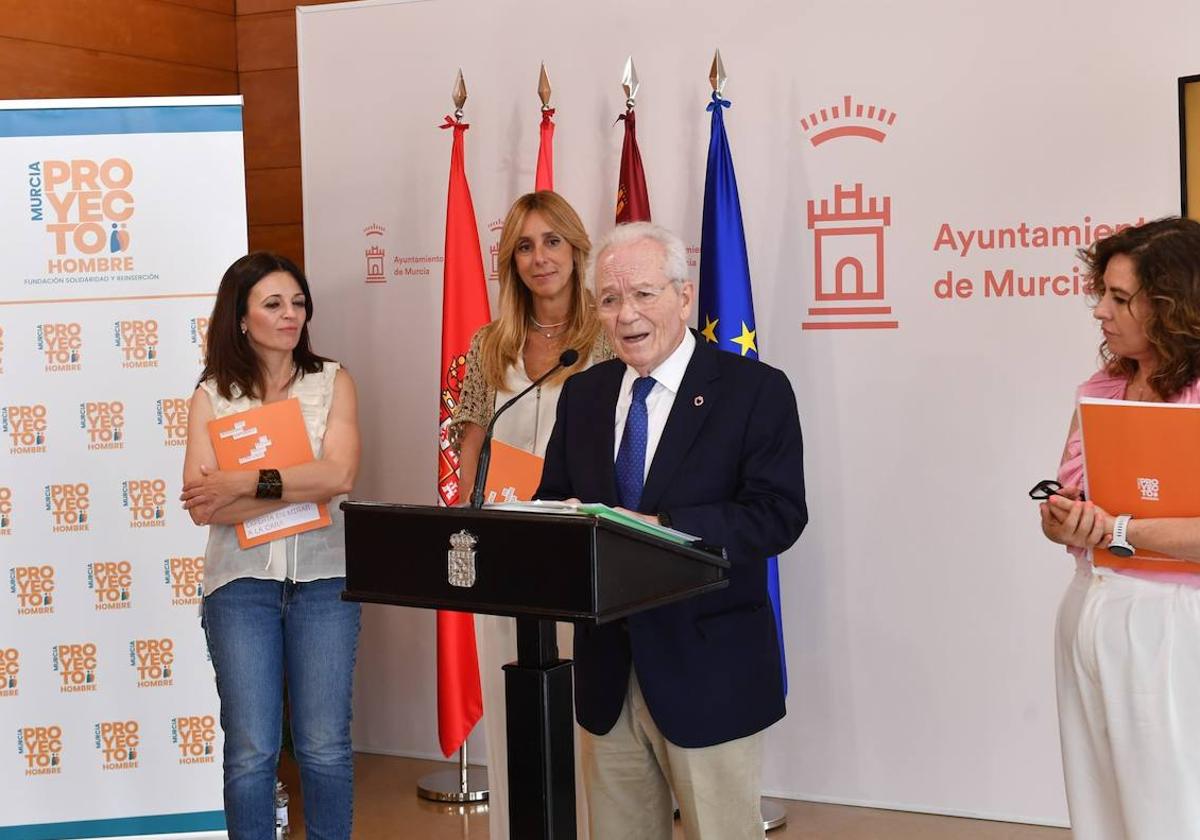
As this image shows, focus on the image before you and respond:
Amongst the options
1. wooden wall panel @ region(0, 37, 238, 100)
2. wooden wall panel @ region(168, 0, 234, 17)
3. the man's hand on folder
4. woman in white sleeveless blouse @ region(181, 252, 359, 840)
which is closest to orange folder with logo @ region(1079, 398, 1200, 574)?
woman in white sleeveless blouse @ region(181, 252, 359, 840)

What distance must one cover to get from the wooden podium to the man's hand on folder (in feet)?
4.09

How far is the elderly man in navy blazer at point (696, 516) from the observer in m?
2.36

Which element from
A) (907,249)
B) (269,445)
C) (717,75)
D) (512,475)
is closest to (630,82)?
(717,75)

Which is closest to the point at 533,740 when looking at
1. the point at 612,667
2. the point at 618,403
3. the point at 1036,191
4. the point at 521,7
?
the point at 612,667

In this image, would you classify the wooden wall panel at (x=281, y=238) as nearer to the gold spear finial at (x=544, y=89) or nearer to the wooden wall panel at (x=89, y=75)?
the wooden wall panel at (x=89, y=75)

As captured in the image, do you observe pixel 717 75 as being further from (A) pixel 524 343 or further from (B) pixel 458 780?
(B) pixel 458 780

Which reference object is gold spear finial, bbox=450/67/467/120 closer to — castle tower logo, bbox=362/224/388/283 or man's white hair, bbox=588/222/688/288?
castle tower logo, bbox=362/224/388/283

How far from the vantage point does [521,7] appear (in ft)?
15.8

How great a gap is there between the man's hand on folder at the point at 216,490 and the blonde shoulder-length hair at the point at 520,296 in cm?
68

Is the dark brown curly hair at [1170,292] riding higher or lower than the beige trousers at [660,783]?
higher

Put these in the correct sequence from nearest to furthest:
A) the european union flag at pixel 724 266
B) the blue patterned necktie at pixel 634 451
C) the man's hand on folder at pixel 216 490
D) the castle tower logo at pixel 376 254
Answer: the blue patterned necktie at pixel 634 451 < the man's hand on folder at pixel 216 490 < the european union flag at pixel 724 266 < the castle tower logo at pixel 376 254

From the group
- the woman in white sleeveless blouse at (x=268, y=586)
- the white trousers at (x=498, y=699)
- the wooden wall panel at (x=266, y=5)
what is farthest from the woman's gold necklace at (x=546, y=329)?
the wooden wall panel at (x=266, y=5)

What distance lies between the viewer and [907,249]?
434 cm

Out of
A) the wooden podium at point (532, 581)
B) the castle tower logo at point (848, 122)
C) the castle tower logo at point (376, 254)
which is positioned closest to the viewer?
the wooden podium at point (532, 581)
